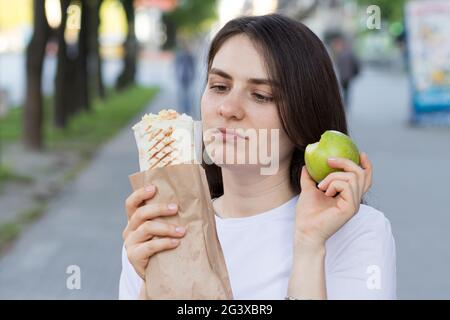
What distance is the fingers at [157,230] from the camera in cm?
166

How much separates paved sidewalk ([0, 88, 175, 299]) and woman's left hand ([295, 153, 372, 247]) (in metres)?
3.96

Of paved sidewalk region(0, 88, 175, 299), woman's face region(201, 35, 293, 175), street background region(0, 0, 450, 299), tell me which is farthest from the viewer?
street background region(0, 0, 450, 299)

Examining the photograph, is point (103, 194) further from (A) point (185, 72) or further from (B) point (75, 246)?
(A) point (185, 72)

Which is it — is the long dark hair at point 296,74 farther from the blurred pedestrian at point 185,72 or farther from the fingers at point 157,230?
the blurred pedestrian at point 185,72

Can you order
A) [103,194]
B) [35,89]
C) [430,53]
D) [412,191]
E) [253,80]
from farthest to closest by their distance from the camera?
[430,53] → [35,89] → [412,191] → [103,194] → [253,80]

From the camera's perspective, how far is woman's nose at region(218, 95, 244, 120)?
186 centimetres

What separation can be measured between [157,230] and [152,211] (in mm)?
42

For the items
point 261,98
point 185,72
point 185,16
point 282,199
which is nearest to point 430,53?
point 185,72

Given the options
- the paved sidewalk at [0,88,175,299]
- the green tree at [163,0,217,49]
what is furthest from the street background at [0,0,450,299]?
the green tree at [163,0,217,49]

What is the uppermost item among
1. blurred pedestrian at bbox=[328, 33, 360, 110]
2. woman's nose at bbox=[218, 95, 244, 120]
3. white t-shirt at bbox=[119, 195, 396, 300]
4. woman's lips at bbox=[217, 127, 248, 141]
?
blurred pedestrian at bbox=[328, 33, 360, 110]

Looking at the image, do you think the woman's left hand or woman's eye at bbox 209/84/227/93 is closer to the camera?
the woman's left hand

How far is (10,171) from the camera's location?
10570 mm

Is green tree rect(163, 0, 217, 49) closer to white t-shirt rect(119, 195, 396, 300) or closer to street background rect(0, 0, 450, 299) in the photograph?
street background rect(0, 0, 450, 299)

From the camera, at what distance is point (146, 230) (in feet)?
5.51
